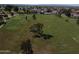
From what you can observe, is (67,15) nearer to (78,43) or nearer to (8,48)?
(78,43)

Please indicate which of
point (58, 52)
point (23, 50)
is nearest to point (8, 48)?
point (23, 50)

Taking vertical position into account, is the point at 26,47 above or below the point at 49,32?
below

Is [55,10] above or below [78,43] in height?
above

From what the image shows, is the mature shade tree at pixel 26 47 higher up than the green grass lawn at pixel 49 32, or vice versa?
the green grass lawn at pixel 49 32

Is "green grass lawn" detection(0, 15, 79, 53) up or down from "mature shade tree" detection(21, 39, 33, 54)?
up

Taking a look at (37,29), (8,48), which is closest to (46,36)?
(37,29)

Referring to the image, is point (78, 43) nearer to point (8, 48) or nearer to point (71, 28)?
point (71, 28)
